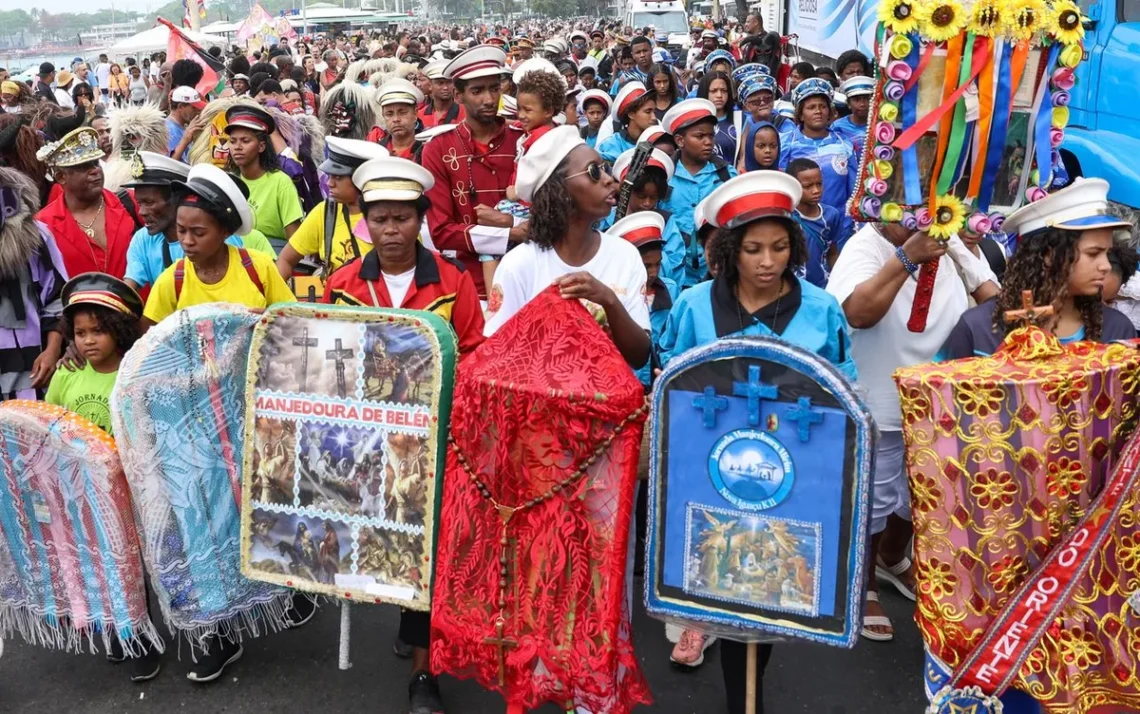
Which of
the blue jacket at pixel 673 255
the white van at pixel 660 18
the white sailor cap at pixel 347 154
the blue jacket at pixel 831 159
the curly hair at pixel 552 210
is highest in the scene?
the white van at pixel 660 18

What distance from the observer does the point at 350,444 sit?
11.0 feet

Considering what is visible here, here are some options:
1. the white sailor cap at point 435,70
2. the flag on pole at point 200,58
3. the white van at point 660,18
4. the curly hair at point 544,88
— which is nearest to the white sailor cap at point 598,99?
the white sailor cap at point 435,70

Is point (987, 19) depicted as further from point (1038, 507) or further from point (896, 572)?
point (896, 572)

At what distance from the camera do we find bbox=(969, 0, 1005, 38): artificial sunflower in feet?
10.0

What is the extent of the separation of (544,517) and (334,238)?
8.80ft

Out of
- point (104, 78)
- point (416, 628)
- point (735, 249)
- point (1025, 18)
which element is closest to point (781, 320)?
point (735, 249)

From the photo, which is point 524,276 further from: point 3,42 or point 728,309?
point 3,42

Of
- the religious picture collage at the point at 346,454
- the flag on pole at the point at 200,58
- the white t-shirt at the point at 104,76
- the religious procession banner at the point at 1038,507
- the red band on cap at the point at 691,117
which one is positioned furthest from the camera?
the white t-shirt at the point at 104,76

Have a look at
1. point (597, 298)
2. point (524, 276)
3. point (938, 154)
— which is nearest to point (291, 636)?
point (524, 276)

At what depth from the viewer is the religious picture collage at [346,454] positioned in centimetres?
329

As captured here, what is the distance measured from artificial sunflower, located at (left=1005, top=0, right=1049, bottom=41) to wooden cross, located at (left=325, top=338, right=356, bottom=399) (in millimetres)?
2283

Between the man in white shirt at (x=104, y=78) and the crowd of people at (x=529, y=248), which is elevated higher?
the man in white shirt at (x=104, y=78)

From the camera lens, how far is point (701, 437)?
283cm

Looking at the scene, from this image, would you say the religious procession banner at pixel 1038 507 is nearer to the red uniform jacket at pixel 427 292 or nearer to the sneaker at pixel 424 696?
the red uniform jacket at pixel 427 292
